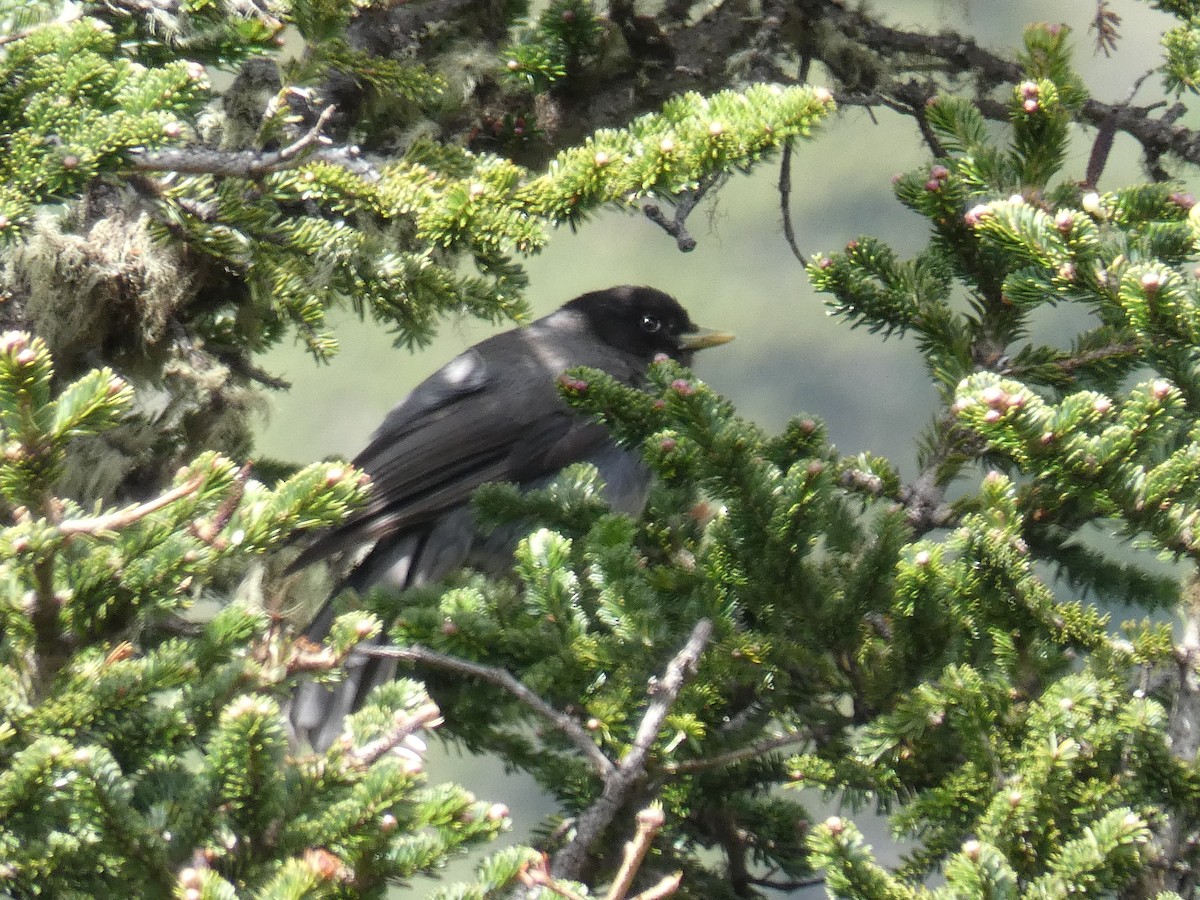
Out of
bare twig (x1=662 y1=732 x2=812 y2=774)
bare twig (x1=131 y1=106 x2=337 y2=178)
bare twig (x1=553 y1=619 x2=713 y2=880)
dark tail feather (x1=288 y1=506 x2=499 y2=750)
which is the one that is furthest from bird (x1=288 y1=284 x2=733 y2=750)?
bare twig (x1=553 y1=619 x2=713 y2=880)

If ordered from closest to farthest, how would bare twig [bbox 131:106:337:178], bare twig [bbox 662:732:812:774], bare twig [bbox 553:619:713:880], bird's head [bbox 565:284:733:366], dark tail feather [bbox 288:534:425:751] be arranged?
bare twig [bbox 553:619:713:880] < bare twig [bbox 662:732:812:774] < bare twig [bbox 131:106:337:178] < dark tail feather [bbox 288:534:425:751] < bird's head [bbox 565:284:733:366]

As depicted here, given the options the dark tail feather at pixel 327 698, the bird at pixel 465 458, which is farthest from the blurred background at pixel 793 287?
the dark tail feather at pixel 327 698

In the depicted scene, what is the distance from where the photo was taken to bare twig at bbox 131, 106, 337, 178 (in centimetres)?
242

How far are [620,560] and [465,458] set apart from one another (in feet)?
6.73

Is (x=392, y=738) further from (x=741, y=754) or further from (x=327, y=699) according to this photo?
(x=327, y=699)

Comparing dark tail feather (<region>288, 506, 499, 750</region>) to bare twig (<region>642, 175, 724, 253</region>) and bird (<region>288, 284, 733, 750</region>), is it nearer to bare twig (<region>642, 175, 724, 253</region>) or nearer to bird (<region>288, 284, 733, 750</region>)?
bird (<region>288, 284, 733, 750</region>)

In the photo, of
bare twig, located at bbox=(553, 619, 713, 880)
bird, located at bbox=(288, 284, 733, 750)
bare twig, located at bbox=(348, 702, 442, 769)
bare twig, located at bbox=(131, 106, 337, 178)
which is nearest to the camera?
bare twig, located at bbox=(348, 702, 442, 769)

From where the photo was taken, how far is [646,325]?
5.09 meters

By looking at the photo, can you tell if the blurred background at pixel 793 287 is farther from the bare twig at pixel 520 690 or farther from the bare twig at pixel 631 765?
the bare twig at pixel 631 765

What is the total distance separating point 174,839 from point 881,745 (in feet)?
3.04

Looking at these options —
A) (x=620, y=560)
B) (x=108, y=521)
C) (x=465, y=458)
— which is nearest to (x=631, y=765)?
(x=620, y=560)

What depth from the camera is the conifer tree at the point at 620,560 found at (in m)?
1.56

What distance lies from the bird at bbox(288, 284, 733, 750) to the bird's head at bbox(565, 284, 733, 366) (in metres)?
0.27

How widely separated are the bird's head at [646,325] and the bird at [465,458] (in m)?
0.27
